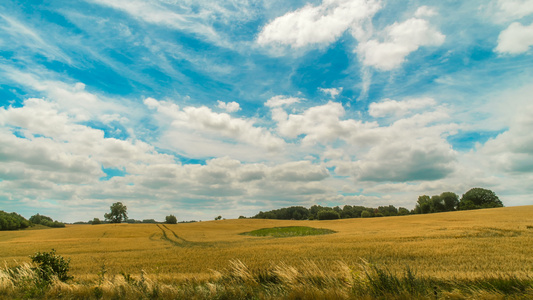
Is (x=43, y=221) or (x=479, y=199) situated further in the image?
(x=43, y=221)

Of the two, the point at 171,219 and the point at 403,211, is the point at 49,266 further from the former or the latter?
the point at 403,211

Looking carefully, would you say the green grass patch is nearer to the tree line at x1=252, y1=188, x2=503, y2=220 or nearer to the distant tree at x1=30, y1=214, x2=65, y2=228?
the tree line at x1=252, y1=188, x2=503, y2=220

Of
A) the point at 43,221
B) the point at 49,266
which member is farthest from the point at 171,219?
the point at 49,266

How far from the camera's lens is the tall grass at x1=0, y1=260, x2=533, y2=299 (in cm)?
741

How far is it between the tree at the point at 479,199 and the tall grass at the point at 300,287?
122665 mm

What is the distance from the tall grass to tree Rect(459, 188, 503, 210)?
123m

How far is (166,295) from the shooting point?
28.0ft

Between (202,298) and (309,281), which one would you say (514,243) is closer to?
(309,281)

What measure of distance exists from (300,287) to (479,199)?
Answer: 135367 millimetres

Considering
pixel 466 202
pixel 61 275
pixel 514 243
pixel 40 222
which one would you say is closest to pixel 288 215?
pixel 466 202

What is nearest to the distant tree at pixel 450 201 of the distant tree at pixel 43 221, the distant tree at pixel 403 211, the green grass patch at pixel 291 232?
the distant tree at pixel 403 211

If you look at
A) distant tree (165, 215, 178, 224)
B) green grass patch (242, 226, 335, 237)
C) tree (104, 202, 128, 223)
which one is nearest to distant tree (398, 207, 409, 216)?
green grass patch (242, 226, 335, 237)

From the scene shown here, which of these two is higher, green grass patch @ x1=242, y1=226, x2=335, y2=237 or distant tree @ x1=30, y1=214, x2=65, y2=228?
distant tree @ x1=30, y1=214, x2=65, y2=228

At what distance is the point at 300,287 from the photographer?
8102mm
